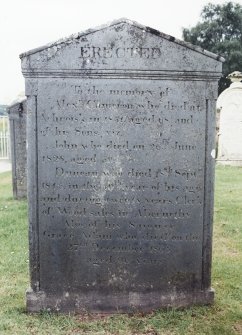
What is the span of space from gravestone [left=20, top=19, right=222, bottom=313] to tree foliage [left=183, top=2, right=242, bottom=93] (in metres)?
32.4

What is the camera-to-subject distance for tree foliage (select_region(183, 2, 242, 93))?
35.1 metres

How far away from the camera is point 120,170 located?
13.5 ft

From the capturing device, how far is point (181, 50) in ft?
13.0

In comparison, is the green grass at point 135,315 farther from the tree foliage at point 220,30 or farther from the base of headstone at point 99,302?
the tree foliage at point 220,30

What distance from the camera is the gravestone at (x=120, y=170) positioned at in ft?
13.0

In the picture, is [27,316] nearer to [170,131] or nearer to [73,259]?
[73,259]

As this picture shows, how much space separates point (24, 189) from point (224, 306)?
5.80 metres

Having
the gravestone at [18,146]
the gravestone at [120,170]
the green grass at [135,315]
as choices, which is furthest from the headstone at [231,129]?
the gravestone at [120,170]

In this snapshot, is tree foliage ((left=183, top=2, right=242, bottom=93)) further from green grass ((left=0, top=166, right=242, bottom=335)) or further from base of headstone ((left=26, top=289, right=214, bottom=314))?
base of headstone ((left=26, top=289, right=214, bottom=314))

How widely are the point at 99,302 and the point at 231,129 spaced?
40.7 ft

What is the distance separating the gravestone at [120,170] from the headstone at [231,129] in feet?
38.7

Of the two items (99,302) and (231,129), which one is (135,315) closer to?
(99,302)

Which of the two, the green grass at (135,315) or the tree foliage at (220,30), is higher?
the tree foliage at (220,30)

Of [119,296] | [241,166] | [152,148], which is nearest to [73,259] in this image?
[119,296]
